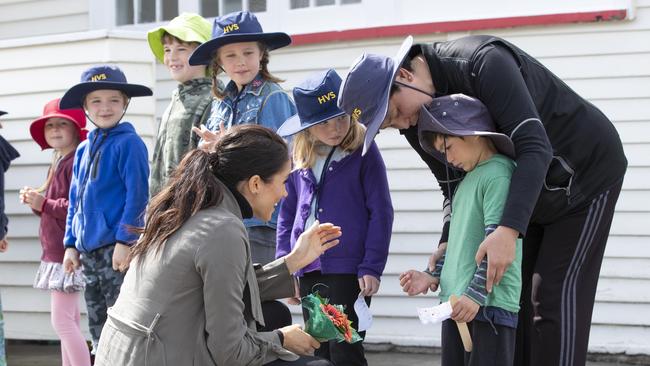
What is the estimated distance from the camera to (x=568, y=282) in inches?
152

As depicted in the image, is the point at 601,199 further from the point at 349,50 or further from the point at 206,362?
the point at 349,50

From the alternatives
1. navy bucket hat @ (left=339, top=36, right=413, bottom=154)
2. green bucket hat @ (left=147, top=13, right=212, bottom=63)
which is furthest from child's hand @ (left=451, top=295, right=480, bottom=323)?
green bucket hat @ (left=147, top=13, right=212, bottom=63)

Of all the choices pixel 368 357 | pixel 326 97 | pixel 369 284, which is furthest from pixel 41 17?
pixel 369 284

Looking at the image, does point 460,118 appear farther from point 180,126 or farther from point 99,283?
point 99,283

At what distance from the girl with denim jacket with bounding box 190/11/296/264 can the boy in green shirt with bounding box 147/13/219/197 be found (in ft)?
0.53

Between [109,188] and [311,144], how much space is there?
4.50ft

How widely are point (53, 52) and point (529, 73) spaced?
4534 millimetres

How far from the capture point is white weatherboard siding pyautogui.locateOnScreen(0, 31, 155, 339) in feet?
24.3

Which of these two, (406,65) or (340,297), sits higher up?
(406,65)

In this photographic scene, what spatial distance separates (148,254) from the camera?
3.58 meters

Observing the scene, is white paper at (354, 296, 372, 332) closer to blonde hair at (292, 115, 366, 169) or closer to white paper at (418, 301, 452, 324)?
blonde hair at (292, 115, 366, 169)

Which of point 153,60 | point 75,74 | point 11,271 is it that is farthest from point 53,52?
point 11,271

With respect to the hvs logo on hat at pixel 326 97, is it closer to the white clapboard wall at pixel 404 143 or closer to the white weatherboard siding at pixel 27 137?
the white clapboard wall at pixel 404 143

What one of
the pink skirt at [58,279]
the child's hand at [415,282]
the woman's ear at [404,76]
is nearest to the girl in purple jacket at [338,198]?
the child's hand at [415,282]
